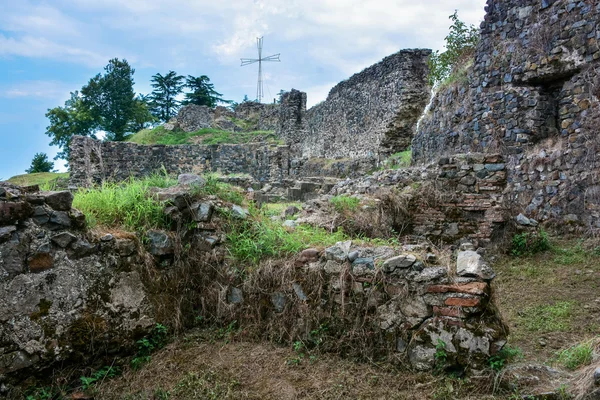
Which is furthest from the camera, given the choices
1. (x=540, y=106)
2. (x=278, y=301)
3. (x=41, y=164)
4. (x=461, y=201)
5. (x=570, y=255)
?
(x=41, y=164)

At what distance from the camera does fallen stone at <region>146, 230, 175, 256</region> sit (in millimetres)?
4191

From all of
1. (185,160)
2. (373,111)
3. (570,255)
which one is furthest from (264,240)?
(185,160)

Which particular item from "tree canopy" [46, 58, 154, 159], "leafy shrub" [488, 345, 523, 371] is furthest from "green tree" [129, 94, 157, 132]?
"leafy shrub" [488, 345, 523, 371]

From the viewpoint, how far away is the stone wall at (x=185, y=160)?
675 inches

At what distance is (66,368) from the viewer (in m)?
3.49

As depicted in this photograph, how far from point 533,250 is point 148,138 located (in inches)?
922

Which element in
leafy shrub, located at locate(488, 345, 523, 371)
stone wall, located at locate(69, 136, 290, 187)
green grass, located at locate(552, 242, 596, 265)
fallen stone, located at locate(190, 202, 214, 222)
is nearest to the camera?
leafy shrub, located at locate(488, 345, 523, 371)

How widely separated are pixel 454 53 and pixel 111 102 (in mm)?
26087

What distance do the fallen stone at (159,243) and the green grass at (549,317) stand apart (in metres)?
3.60

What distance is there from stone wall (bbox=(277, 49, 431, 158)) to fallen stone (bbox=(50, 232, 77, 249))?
526 inches

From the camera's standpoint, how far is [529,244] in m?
6.99

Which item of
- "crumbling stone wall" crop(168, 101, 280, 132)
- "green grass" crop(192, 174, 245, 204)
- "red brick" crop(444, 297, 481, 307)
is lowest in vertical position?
"red brick" crop(444, 297, 481, 307)

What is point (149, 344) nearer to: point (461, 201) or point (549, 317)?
point (549, 317)

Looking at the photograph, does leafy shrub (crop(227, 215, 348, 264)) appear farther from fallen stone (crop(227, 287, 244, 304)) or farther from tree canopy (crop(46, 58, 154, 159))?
tree canopy (crop(46, 58, 154, 159))
